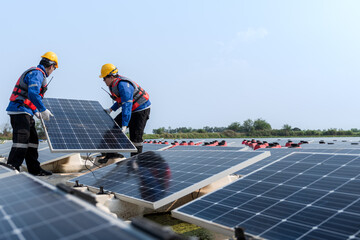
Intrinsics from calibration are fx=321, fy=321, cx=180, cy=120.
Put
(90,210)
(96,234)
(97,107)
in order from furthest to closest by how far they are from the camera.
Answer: (97,107) < (90,210) < (96,234)

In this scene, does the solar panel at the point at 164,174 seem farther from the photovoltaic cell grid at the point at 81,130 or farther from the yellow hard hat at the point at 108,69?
the yellow hard hat at the point at 108,69

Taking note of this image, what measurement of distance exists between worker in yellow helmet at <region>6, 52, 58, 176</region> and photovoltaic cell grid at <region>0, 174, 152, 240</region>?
16.3 ft

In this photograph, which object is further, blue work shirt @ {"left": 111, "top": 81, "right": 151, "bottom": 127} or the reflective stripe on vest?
the reflective stripe on vest

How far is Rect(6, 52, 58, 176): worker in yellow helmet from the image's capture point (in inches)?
287

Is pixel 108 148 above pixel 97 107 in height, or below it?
below

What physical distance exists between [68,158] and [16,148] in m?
3.22

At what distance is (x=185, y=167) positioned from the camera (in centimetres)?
537

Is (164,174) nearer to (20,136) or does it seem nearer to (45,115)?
(45,115)

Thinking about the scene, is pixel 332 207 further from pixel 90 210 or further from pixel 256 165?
pixel 256 165

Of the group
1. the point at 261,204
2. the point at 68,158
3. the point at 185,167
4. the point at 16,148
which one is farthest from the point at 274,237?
the point at 68,158

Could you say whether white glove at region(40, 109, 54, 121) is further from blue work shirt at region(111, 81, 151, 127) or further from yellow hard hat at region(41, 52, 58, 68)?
blue work shirt at region(111, 81, 151, 127)

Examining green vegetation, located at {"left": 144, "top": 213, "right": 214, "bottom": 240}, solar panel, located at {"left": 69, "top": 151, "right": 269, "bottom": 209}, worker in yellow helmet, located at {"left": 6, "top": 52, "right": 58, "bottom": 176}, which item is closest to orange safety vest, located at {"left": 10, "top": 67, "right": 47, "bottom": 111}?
worker in yellow helmet, located at {"left": 6, "top": 52, "right": 58, "bottom": 176}

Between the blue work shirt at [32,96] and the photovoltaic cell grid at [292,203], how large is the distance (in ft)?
16.8

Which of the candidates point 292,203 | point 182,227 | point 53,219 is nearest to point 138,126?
point 182,227
